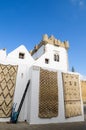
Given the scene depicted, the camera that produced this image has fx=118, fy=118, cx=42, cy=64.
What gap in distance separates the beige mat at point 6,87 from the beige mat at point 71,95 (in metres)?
3.66

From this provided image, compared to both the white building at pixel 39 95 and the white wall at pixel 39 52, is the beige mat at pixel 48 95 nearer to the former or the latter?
the white building at pixel 39 95

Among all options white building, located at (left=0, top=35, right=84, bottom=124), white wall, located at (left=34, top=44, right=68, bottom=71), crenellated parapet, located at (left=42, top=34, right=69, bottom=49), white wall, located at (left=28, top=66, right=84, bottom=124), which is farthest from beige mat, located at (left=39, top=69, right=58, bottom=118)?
crenellated parapet, located at (left=42, top=34, right=69, bottom=49)

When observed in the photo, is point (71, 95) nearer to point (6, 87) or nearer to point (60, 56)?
point (6, 87)

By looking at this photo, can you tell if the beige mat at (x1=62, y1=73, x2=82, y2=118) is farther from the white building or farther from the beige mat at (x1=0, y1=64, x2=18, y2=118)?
the beige mat at (x1=0, y1=64, x2=18, y2=118)

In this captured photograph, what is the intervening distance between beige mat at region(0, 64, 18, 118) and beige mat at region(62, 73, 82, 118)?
3660 mm

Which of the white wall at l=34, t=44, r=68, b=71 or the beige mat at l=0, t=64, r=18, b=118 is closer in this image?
the beige mat at l=0, t=64, r=18, b=118

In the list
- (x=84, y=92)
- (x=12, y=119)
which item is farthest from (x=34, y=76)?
(x=84, y=92)

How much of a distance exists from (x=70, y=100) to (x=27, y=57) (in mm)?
6556

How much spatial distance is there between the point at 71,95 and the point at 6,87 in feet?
15.2

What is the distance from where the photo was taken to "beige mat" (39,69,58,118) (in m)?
7.23

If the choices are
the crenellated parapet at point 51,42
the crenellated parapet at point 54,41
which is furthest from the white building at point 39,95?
the crenellated parapet at point 54,41

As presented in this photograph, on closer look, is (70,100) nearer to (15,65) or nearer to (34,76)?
(34,76)

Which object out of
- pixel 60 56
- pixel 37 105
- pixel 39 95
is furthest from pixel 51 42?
pixel 37 105

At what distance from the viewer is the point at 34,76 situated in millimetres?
7590
